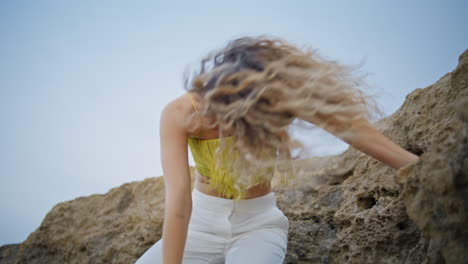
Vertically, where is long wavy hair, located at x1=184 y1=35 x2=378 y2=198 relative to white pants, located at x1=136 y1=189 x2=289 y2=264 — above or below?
above

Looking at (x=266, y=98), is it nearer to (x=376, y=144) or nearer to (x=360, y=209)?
(x=376, y=144)

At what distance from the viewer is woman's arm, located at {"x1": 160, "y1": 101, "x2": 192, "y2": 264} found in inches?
78.4

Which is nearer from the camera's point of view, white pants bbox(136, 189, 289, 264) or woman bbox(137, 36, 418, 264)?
woman bbox(137, 36, 418, 264)

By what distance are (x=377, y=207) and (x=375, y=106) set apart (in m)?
0.63

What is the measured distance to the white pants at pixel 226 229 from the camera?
2.23 metres

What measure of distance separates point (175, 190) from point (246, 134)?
0.49m

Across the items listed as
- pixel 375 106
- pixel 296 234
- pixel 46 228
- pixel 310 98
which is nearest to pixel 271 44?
pixel 310 98

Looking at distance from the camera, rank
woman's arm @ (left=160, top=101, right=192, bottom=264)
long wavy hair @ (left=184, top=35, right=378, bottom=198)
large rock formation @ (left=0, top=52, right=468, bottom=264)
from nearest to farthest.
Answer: large rock formation @ (left=0, top=52, right=468, bottom=264), long wavy hair @ (left=184, top=35, right=378, bottom=198), woman's arm @ (left=160, top=101, right=192, bottom=264)

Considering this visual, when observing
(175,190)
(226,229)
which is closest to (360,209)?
(226,229)

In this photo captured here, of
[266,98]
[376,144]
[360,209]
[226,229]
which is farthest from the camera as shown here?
[360,209]

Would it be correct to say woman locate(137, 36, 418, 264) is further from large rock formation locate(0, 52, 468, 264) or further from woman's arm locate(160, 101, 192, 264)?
large rock formation locate(0, 52, 468, 264)

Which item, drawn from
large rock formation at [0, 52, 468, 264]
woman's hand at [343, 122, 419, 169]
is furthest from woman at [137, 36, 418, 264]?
large rock formation at [0, 52, 468, 264]

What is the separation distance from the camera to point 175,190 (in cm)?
199

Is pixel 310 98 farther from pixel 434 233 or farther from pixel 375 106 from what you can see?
pixel 434 233
